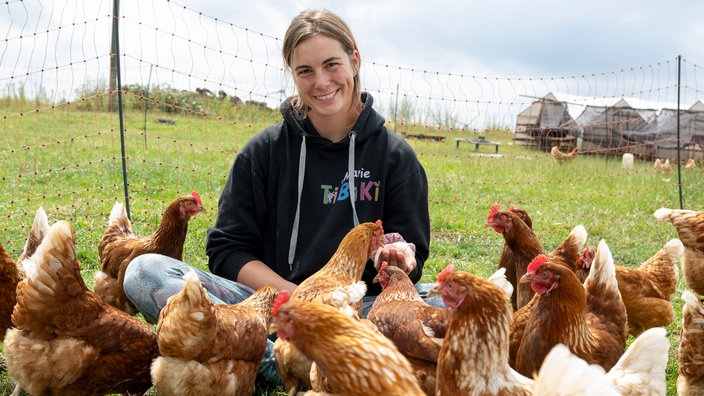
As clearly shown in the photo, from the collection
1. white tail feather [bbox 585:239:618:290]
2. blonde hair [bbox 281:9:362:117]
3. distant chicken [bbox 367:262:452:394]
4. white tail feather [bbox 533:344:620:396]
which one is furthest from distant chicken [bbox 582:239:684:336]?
white tail feather [bbox 533:344:620:396]

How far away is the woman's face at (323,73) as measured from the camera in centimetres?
327

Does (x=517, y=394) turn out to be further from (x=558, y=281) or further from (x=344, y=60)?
(x=344, y=60)

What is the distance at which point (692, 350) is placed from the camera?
303 cm

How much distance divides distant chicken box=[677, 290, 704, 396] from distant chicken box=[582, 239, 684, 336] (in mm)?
844

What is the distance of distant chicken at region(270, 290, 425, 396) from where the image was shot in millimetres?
1883

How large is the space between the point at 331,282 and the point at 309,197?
2.19 feet

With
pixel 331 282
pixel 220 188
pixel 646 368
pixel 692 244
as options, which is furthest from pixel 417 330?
pixel 220 188

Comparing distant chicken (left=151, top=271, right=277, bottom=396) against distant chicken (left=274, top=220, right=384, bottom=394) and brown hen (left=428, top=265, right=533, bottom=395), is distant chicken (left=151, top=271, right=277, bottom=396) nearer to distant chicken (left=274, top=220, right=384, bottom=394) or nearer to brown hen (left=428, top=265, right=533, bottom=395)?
distant chicken (left=274, top=220, right=384, bottom=394)

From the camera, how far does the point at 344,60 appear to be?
335 cm

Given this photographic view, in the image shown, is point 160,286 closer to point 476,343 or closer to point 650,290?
point 476,343

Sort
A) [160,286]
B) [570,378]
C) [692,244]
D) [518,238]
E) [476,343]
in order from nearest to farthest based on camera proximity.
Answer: [570,378] < [476,343] < [160,286] < [518,238] < [692,244]

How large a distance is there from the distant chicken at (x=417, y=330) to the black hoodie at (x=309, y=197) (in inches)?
22.3

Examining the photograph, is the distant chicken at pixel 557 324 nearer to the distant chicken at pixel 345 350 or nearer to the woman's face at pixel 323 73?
the distant chicken at pixel 345 350

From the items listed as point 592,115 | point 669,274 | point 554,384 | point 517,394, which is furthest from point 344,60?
point 592,115
